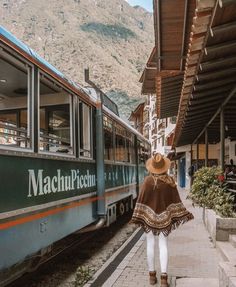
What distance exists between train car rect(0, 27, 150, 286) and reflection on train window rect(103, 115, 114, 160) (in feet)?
0.07

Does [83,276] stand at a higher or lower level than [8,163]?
lower

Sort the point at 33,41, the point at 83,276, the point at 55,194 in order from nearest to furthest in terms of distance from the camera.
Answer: the point at 55,194 → the point at 83,276 → the point at 33,41

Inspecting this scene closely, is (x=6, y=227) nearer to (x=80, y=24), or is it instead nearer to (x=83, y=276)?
(x=83, y=276)

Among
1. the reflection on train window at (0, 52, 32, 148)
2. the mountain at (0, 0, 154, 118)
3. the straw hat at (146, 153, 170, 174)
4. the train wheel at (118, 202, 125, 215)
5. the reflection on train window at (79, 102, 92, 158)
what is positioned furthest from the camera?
the mountain at (0, 0, 154, 118)

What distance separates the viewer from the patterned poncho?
20.1 ft

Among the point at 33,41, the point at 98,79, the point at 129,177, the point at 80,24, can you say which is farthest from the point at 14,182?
the point at 80,24

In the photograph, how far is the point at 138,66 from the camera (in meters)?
160

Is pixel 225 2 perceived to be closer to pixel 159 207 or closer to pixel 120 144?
pixel 159 207

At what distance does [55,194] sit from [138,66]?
515 ft

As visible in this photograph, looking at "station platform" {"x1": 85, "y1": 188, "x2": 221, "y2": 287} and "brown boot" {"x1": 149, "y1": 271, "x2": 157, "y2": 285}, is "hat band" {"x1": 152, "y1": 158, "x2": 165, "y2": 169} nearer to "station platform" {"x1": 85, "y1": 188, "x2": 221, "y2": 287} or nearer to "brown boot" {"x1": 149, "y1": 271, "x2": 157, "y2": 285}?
"brown boot" {"x1": 149, "y1": 271, "x2": 157, "y2": 285}

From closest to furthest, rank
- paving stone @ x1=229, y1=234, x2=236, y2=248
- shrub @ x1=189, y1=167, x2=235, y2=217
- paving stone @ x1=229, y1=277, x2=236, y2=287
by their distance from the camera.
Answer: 1. paving stone @ x1=229, y1=277, x2=236, y2=287
2. paving stone @ x1=229, y1=234, x2=236, y2=248
3. shrub @ x1=189, y1=167, x2=235, y2=217

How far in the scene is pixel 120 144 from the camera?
12250mm

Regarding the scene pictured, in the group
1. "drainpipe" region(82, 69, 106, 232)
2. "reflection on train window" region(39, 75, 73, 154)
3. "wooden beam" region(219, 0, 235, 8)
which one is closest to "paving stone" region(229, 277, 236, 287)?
"wooden beam" region(219, 0, 235, 8)

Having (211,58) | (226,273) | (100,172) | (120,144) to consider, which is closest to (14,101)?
(100,172)
